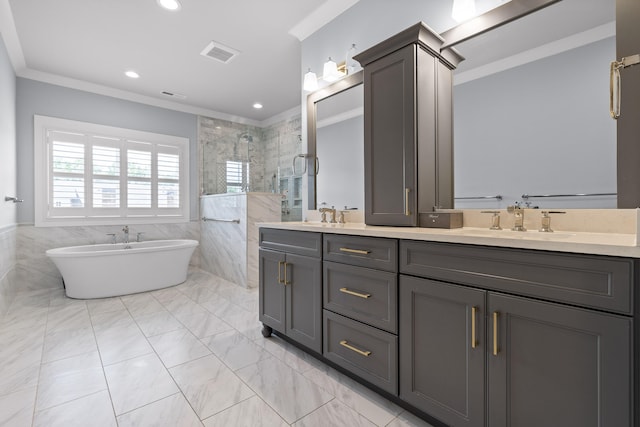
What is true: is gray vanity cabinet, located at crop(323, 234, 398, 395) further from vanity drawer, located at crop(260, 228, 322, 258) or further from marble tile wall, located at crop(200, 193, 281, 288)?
marble tile wall, located at crop(200, 193, 281, 288)

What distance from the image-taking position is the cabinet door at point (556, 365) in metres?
0.90

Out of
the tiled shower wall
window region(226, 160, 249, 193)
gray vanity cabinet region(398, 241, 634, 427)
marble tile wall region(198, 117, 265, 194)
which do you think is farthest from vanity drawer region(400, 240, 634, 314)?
marble tile wall region(198, 117, 265, 194)

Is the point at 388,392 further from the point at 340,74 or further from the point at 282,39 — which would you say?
the point at 282,39

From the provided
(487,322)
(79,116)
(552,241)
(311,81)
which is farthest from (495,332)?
(79,116)

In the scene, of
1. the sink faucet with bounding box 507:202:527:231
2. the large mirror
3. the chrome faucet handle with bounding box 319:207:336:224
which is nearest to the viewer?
the large mirror

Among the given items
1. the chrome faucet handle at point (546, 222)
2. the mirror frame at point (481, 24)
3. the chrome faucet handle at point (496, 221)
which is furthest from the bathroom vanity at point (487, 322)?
the mirror frame at point (481, 24)

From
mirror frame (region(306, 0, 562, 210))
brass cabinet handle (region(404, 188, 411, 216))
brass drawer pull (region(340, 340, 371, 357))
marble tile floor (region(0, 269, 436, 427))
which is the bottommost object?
marble tile floor (region(0, 269, 436, 427))

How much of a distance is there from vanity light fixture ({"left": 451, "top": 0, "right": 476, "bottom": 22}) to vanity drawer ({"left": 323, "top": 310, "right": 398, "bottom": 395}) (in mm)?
1823

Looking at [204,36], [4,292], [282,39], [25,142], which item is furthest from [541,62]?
[25,142]

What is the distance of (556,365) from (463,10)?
184cm

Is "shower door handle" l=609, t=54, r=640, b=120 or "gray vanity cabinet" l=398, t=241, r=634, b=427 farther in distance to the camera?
"shower door handle" l=609, t=54, r=640, b=120

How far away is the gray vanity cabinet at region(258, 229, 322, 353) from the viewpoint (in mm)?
1891

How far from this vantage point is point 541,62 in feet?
4.75

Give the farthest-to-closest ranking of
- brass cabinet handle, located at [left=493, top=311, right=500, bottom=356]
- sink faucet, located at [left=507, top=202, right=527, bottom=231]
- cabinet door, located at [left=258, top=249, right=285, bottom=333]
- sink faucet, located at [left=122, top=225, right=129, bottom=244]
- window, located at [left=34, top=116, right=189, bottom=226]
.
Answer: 1. sink faucet, located at [left=122, top=225, right=129, bottom=244]
2. window, located at [left=34, top=116, right=189, bottom=226]
3. cabinet door, located at [left=258, top=249, right=285, bottom=333]
4. sink faucet, located at [left=507, top=202, right=527, bottom=231]
5. brass cabinet handle, located at [left=493, top=311, right=500, bottom=356]
